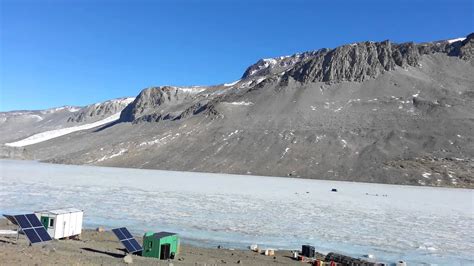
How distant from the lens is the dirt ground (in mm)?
15344

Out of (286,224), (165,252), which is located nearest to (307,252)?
(165,252)

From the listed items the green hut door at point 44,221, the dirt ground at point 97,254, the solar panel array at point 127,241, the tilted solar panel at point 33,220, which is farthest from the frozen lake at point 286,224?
the tilted solar panel at point 33,220

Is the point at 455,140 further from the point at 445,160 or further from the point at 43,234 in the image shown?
the point at 43,234

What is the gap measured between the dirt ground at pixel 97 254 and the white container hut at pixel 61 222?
20.7 inches

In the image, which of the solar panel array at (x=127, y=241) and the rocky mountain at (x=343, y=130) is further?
the rocky mountain at (x=343, y=130)

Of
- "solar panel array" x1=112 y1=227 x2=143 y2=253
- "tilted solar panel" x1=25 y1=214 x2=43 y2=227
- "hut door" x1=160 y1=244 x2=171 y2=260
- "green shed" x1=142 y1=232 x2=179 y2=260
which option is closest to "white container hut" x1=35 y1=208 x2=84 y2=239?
"tilted solar panel" x1=25 y1=214 x2=43 y2=227

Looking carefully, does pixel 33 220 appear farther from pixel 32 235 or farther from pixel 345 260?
pixel 345 260

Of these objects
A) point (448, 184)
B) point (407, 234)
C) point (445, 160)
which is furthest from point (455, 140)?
point (407, 234)

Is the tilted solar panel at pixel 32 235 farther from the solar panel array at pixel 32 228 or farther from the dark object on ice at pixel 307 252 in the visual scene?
the dark object on ice at pixel 307 252

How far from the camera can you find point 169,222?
30609mm

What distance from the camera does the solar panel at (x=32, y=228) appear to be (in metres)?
18.3

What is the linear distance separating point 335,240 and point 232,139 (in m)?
132

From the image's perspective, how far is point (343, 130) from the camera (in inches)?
6038

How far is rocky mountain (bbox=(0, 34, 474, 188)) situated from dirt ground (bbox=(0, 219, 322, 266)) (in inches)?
4113
